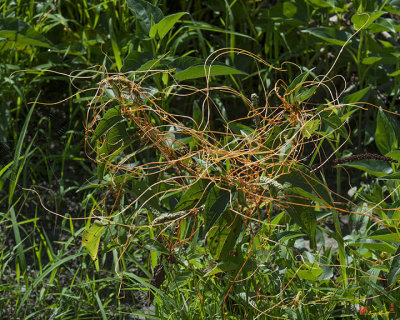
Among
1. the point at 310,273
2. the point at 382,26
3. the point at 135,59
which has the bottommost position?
→ the point at 310,273

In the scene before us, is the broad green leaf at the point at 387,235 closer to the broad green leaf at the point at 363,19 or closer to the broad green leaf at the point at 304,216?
the broad green leaf at the point at 304,216

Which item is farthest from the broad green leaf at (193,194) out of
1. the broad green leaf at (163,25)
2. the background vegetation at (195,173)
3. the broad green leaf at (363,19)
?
the broad green leaf at (363,19)

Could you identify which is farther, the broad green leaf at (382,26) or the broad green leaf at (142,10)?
the broad green leaf at (382,26)

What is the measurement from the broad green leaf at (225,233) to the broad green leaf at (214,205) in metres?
0.05

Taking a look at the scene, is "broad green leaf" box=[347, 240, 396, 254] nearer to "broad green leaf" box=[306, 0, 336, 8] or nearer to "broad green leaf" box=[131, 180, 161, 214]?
"broad green leaf" box=[131, 180, 161, 214]

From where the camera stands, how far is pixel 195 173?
166cm

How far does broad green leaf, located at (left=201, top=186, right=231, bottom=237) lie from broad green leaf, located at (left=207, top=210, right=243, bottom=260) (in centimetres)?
5

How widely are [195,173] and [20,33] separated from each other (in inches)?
45.4

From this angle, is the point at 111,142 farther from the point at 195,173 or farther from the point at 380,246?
the point at 380,246

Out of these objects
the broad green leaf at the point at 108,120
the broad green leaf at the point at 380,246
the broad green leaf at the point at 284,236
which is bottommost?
the broad green leaf at the point at 380,246

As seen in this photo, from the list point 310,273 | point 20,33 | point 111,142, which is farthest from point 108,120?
point 20,33

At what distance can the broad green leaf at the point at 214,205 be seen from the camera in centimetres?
154

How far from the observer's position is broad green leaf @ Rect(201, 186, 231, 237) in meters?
1.54

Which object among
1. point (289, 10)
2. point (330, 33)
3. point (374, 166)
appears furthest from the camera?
point (289, 10)
